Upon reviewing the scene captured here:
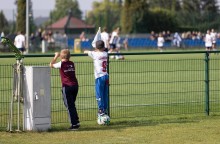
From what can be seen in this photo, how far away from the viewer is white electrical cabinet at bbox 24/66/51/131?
41.0 feet

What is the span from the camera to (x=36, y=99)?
12523mm

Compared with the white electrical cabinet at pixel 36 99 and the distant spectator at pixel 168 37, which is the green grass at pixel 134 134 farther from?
the distant spectator at pixel 168 37

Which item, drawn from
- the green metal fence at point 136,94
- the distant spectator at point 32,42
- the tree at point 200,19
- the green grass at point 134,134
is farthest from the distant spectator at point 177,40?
the green grass at point 134,134

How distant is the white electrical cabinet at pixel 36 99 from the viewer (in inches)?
492

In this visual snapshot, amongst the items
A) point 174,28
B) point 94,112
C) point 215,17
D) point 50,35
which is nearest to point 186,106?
point 94,112

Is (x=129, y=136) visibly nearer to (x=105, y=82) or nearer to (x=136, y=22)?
(x=105, y=82)

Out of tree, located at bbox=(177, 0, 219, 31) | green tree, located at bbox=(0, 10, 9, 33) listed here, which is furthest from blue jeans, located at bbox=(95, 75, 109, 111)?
green tree, located at bbox=(0, 10, 9, 33)

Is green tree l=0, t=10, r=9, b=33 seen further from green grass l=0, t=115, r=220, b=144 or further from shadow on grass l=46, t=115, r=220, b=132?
green grass l=0, t=115, r=220, b=144

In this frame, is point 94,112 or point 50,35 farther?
point 50,35

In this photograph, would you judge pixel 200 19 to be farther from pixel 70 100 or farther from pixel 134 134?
pixel 134 134

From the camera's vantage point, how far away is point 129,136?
11875 mm

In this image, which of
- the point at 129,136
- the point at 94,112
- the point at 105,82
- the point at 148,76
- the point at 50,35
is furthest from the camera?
the point at 50,35

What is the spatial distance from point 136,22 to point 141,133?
2150 inches

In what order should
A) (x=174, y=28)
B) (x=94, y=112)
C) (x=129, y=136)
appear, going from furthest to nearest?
(x=174, y=28) → (x=94, y=112) → (x=129, y=136)
